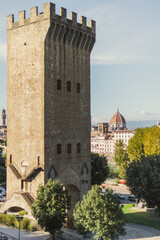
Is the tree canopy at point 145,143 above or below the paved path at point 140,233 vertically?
above

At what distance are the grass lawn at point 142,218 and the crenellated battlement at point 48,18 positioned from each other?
80.2 feet

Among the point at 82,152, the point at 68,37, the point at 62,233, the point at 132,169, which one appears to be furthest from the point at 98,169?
the point at 68,37

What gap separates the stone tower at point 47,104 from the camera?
113 ft

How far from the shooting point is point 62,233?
34.2 m

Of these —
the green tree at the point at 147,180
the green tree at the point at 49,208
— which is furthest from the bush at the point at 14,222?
the green tree at the point at 147,180

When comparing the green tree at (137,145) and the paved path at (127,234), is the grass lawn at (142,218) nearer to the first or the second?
the paved path at (127,234)

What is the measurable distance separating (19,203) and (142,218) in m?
17.2

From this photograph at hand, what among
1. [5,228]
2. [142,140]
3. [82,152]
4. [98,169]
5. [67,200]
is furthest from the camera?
[142,140]

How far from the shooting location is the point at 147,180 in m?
40.1

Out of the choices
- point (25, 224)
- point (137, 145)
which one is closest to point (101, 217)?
point (25, 224)

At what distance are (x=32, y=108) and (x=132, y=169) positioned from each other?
16.0 metres

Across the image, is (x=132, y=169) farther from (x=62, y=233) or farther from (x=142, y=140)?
(x=142, y=140)

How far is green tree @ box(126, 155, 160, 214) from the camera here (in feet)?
130

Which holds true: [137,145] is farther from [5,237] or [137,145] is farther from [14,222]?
[5,237]
